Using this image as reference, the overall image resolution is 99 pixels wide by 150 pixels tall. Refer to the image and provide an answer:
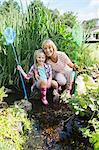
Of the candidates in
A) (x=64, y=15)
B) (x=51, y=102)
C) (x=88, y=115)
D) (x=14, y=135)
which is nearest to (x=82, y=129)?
(x=88, y=115)

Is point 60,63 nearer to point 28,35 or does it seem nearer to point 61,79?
point 61,79

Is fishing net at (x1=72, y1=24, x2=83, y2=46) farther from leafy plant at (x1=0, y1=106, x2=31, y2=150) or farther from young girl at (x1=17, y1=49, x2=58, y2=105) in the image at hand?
leafy plant at (x1=0, y1=106, x2=31, y2=150)

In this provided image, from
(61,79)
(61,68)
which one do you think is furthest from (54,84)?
(61,68)

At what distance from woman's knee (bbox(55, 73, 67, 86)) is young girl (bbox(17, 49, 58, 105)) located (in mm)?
106

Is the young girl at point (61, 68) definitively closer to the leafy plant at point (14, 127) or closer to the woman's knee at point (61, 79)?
the woman's knee at point (61, 79)

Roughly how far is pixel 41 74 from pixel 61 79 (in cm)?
31

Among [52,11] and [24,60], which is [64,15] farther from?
[24,60]

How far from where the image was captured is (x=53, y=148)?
313cm

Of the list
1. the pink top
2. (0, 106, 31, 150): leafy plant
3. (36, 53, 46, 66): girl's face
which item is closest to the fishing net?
the pink top

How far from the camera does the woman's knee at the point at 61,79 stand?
466cm

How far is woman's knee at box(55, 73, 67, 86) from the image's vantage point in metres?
4.66

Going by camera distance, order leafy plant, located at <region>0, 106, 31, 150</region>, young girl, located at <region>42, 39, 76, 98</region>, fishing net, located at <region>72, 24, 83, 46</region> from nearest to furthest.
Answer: leafy plant, located at <region>0, 106, 31, 150</region> < young girl, located at <region>42, 39, 76, 98</region> < fishing net, located at <region>72, 24, 83, 46</region>

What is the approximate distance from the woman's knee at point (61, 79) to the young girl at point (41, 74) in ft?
0.35

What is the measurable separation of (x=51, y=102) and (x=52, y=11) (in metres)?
1.88
